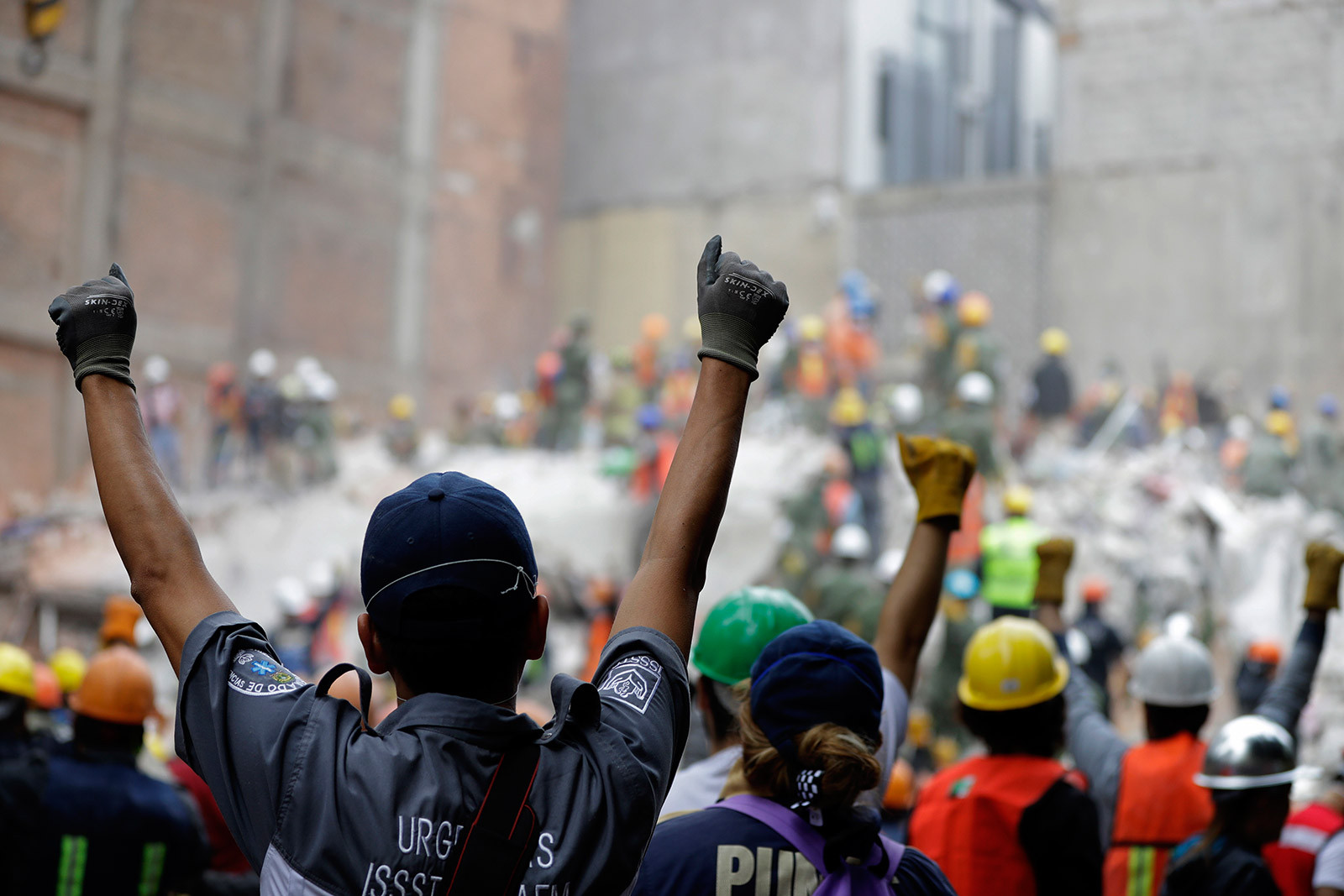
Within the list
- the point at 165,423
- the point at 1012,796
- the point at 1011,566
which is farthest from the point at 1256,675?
the point at 165,423

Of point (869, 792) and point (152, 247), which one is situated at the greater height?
point (152, 247)

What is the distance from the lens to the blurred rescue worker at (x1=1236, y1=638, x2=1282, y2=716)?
8.30 metres

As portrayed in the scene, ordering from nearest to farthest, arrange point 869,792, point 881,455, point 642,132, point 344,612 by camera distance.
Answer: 1. point 869,792
2. point 881,455
3. point 344,612
4. point 642,132

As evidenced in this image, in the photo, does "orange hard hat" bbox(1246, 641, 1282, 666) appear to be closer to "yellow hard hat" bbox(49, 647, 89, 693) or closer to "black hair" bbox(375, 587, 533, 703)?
"yellow hard hat" bbox(49, 647, 89, 693)

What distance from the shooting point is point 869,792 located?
224 centimetres

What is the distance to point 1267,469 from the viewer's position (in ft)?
48.4

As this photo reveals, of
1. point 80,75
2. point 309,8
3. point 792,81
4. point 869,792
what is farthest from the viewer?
point 792,81

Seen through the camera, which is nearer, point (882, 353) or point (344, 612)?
point (344, 612)

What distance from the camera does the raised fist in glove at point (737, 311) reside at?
5.34 feet

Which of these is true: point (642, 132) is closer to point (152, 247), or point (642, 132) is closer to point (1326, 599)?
point (152, 247)

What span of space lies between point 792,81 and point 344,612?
15.1m

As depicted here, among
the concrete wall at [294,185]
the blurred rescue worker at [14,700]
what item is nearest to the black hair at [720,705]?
the blurred rescue worker at [14,700]

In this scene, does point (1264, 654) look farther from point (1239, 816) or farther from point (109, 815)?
point (109, 815)

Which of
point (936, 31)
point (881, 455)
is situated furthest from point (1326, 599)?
point (936, 31)
